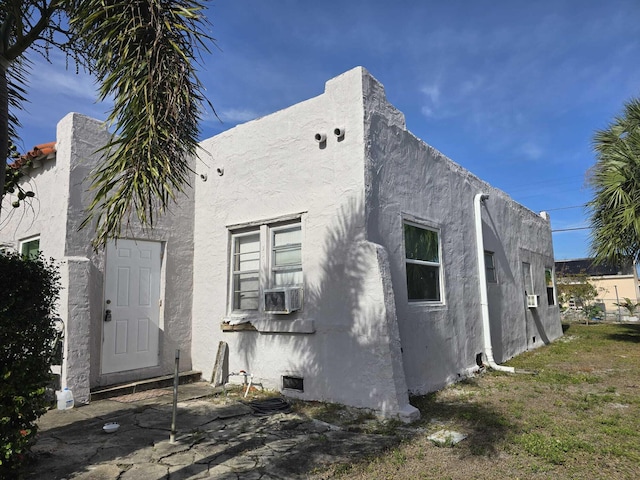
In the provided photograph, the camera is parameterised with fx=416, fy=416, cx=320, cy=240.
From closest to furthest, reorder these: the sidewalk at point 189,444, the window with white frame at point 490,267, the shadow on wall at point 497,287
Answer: the sidewalk at point 189,444 → the shadow on wall at point 497,287 → the window with white frame at point 490,267

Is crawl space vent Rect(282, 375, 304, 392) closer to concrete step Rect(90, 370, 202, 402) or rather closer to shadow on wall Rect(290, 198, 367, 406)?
shadow on wall Rect(290, 198, 367, 406)

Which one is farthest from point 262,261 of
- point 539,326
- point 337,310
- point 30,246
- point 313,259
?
point 539,326

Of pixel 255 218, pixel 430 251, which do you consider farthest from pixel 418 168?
pixel 255 218

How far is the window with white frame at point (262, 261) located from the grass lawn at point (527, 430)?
2840 millimetres

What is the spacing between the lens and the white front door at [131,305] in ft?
22.3

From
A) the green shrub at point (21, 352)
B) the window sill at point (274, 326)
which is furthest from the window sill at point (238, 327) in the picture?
the green shrub at point (21, 352)

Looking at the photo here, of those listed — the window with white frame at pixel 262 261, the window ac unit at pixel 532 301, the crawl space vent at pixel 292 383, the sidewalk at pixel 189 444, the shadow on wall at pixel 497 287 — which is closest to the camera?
the sidewalk at pixel 189 444

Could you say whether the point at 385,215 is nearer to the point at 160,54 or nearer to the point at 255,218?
the point at 255,218

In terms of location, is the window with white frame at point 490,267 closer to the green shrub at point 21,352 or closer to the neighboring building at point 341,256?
the neighboring building at point 341,256

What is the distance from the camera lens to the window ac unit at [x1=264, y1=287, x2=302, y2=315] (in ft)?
21.4

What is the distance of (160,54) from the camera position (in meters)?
3.88

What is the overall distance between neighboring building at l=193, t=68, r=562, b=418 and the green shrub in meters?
3.48

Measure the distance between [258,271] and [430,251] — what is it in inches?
122

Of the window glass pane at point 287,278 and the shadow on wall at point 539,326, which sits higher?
the window glass pane at point 287,278
